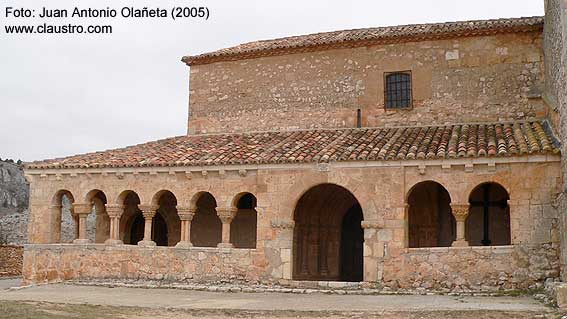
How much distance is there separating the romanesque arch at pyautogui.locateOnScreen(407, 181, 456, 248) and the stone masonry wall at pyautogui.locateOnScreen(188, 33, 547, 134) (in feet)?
6.25

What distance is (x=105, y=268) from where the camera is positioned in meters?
17.7

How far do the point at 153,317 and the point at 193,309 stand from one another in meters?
1.03

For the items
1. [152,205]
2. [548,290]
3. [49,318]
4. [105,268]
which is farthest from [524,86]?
[49,318]

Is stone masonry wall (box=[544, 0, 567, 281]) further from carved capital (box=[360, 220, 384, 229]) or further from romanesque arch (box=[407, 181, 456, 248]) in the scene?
carved capital (box=[360, 220, 384, 229])

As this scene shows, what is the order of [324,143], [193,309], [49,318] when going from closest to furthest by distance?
[49,318] < [193,309] < [324,143]

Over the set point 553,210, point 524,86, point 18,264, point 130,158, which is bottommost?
point 18,264

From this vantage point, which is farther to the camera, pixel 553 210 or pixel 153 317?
pixel 553 210

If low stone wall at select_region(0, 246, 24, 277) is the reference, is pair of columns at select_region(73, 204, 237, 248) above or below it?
above

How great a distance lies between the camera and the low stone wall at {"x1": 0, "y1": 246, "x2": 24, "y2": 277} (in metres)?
24.8

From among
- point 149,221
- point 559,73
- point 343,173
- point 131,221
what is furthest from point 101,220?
point 559,73

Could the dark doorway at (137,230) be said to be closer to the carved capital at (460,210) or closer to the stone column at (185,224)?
the stone column at (185,224)

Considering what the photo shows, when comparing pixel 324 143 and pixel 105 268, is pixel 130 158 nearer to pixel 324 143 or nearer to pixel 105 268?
pixel 105 268

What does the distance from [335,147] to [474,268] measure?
437 centimetres

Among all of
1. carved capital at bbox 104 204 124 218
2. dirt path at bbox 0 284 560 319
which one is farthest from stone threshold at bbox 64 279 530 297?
carved capital at bbox 104 204 124 218
